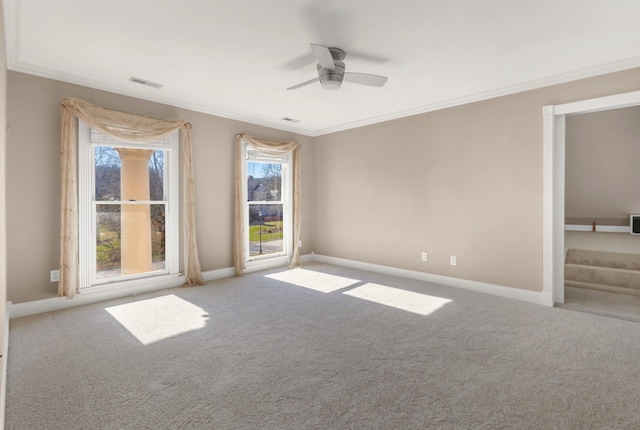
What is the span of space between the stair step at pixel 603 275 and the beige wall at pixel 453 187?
1.24 metres

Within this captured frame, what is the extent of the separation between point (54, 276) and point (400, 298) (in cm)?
388

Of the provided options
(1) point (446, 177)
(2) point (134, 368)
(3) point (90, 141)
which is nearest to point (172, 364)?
(2) point (134, 368)

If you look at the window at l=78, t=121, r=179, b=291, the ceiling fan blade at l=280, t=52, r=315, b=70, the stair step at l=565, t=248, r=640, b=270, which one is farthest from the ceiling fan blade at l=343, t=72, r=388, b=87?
the stair step at l=565, t=248, r=640, b=270

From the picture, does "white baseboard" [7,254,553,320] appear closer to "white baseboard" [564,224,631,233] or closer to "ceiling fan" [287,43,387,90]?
"ceiling fan" [287,43,387,90]

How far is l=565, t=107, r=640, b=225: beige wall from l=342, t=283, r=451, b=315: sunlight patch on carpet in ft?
18.4

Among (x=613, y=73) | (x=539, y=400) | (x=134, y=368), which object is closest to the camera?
(x=539, y=400)

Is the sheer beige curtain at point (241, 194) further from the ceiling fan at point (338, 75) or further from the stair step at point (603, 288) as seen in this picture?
the stair step at point (603, 288)

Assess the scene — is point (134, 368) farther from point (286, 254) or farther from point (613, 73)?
point (613, 73)

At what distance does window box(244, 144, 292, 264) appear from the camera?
5266 mm

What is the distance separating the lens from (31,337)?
2.69 m

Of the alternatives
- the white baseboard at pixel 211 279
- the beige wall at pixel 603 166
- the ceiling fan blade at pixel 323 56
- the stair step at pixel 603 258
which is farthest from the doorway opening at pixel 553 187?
the beige wall at pixel 603 166

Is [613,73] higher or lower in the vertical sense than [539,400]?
higher

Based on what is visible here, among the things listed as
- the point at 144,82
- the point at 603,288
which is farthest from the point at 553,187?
the point at 144,82

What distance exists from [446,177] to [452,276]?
1381mm
